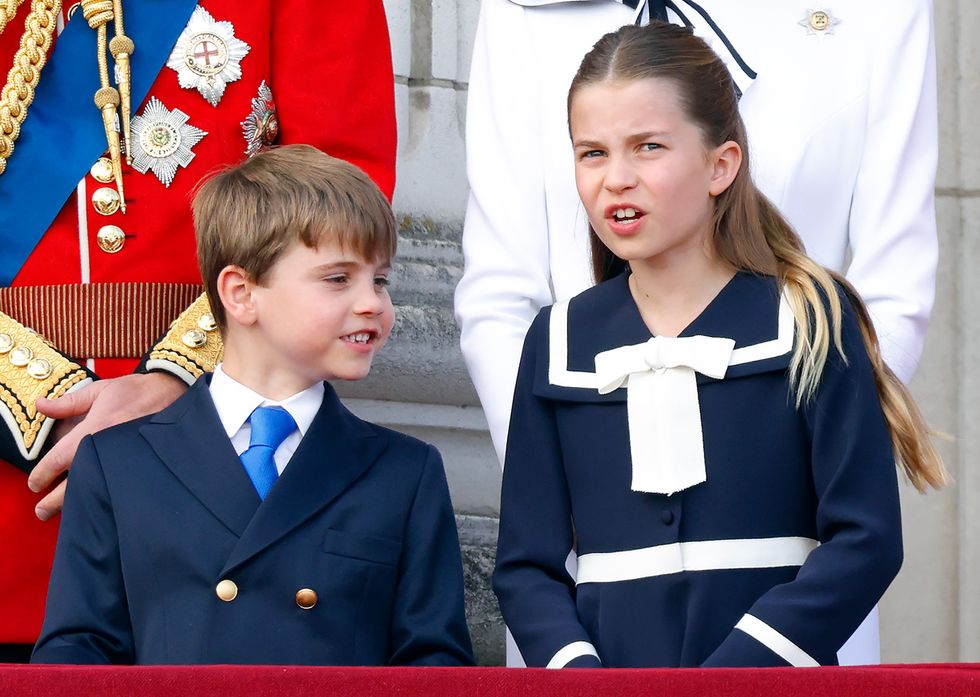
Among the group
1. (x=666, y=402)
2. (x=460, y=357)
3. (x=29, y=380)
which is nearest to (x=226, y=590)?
(x=29, y=380)

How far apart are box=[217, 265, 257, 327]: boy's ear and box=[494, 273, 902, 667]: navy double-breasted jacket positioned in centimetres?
41

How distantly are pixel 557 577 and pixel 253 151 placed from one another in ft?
2.85

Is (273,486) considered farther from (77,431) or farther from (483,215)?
(483,215)

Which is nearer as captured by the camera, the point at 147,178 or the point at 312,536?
the point at 312,536

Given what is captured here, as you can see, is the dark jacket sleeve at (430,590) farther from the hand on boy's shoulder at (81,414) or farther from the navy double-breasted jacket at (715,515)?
the hand on boy's shoulder at (81,414)

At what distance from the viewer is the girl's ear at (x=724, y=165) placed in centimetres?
250

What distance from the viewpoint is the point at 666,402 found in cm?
236

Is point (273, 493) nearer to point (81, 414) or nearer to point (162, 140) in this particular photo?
point (81, 414)

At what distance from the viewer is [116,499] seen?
96.6 inches

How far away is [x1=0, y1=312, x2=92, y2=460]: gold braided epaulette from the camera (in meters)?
2.62

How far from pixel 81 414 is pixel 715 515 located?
3.06 feet

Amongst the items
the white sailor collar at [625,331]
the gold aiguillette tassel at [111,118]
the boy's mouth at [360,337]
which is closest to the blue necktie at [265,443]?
the boy's mouth at [360,337]

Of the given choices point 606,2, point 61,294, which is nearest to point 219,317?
point 61,294

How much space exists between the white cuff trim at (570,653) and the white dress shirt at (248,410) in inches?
19.2
